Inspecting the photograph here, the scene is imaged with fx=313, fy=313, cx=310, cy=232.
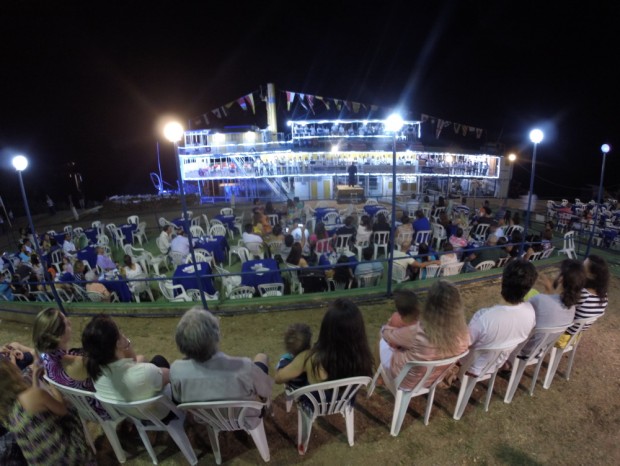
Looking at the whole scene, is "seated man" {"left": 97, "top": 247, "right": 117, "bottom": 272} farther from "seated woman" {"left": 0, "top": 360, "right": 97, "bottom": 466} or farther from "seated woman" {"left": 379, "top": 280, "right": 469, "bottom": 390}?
"seated woman" {"left": 379, "top": 280, "right": 469, "bottom": 390}

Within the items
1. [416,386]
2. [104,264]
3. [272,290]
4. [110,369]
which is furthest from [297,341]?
[104,264]

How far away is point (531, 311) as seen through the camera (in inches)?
101

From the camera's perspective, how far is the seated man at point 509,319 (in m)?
2.45

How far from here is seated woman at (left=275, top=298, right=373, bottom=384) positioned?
2.14m

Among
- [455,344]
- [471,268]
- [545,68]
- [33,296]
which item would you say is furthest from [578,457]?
[545,68]

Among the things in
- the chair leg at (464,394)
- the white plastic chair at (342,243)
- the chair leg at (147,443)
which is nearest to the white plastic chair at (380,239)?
the white plastic chair at (342,243)

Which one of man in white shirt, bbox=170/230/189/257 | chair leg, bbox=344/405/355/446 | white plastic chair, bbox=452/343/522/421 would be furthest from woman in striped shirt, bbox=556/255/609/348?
man in white shirt, bbox=170/230/189/257

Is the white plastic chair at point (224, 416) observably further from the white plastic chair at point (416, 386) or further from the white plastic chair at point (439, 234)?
the white plastic chair at point (439, 234)

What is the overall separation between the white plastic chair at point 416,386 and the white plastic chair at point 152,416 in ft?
5.42

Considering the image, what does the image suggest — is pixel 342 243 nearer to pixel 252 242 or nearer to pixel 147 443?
pixel 252 242

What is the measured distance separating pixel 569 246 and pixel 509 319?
7.07 m

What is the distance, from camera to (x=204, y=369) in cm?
209

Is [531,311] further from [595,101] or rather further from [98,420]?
[595,101]

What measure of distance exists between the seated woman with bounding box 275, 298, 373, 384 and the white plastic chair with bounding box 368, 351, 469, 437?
38 cm
